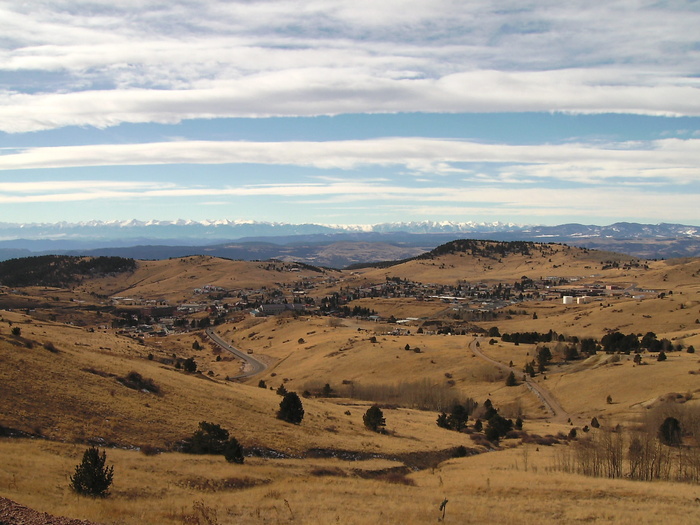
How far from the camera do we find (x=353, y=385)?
92.3m

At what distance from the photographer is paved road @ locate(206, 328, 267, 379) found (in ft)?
356

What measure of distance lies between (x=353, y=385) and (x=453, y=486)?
6080 centimetres

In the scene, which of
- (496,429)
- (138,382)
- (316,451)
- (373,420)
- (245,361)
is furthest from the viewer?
(245,361)

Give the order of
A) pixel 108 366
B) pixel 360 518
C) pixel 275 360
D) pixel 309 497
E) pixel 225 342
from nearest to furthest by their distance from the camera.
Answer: pixel 360 518, pixel 309 497, pixel 108 366, pixel 275 360, pixel 225 342

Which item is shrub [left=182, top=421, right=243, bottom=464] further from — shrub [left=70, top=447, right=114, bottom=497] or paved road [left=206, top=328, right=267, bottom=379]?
paved road [left=206, top=328, right=267, bottom=379]

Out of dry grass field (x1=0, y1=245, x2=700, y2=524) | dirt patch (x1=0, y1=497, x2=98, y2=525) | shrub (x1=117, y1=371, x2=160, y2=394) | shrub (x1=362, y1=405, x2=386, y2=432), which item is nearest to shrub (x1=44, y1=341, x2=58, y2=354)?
dry grass field (x1=0, y1=245, x2=700, y2=524)

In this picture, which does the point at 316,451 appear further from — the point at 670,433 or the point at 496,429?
the point at 670,433

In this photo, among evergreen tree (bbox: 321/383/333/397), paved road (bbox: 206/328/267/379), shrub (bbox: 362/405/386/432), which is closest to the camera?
shrub (bbox: 362/405/386/432)

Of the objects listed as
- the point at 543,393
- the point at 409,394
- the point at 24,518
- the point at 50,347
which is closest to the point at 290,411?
the point at 50,347

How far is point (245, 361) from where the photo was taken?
12300 centimetres

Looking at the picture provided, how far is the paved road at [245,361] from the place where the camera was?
109m

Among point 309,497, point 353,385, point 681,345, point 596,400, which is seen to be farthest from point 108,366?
point 681,345

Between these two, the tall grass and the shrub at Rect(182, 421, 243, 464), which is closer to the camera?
the shrub at Rect(182, 421, 243, 464)

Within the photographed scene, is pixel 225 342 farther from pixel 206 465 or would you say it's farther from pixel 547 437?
pixel 206 465
